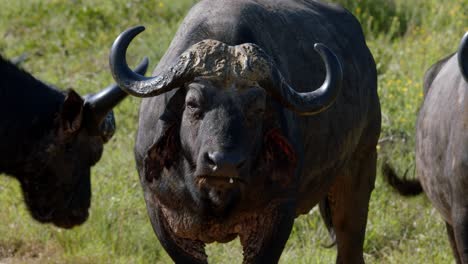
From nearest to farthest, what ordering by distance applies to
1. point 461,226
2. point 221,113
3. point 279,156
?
point 221,113, point 279,156, point 461,226

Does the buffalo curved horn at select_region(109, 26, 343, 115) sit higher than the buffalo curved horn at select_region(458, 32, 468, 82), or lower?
higher

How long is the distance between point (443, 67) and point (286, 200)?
295 cm

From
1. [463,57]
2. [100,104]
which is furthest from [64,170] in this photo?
[463,57]

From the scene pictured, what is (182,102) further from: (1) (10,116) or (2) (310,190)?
(1) (10,116)

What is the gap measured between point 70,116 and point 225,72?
6.62 feet

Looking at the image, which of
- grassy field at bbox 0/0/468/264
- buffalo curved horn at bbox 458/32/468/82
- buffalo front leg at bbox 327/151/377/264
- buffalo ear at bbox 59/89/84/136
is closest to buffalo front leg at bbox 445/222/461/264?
grassy field at bbox 0/0/468/264

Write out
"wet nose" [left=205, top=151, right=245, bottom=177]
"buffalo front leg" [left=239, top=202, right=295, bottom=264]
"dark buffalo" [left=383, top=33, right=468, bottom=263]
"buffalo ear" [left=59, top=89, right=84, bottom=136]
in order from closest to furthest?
"wet nose" [left=205, top=151, right=245, bottom=177]
"buffalo front leg" [left=239, top=202, right=295, bottom=264]
"dark buffalo" [left=383, top=33, right=468, bottom=263]
"buffalo ear" [left=59, top=89, right=84, bottom=136]

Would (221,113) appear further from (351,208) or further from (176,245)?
(351,208)

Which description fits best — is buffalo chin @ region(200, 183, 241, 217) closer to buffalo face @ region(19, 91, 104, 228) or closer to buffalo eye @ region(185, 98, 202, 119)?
buffalo eye @ region(185, 98, 202, 119)

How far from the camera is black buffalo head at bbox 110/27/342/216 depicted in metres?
5.67

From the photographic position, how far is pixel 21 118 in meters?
7.69

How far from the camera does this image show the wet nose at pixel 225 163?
5504mm

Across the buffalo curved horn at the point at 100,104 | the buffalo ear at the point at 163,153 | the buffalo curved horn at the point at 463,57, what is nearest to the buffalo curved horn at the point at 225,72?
the buffalo ear at the point at 163,153

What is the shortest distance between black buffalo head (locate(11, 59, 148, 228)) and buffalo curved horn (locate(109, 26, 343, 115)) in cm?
156
